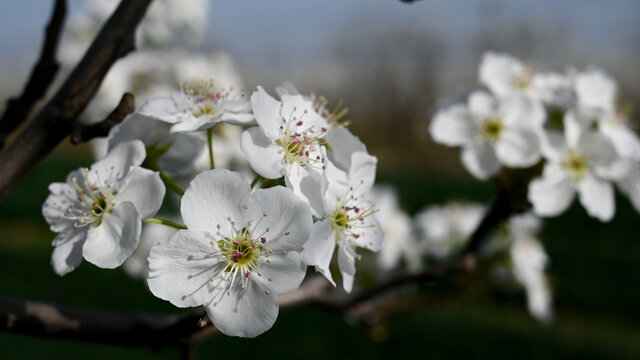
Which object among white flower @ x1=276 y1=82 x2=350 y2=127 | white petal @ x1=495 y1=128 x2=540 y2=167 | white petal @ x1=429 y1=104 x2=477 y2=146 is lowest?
white petal @ x1=429 y1=104 x2=477 y2=146

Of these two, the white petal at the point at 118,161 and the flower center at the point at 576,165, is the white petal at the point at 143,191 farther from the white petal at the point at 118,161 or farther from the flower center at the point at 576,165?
the flower center at the point at 576,165

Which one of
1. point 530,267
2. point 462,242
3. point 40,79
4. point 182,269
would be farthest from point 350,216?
point 462,242

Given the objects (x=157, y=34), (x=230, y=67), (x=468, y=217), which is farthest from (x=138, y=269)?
(x=468, y=217)

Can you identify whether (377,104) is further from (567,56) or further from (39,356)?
(39,356)

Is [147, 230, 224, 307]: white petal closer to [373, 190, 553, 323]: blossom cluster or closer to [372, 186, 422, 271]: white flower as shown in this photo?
[373, 190, 553, 323]: blossom cluster

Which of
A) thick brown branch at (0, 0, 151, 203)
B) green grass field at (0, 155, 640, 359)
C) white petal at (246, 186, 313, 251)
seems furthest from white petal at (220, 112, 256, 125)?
green grass field at (0, 155, 640, 359)

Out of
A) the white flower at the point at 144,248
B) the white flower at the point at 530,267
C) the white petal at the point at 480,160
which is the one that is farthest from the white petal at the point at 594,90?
the white flower at the point at 144,248
